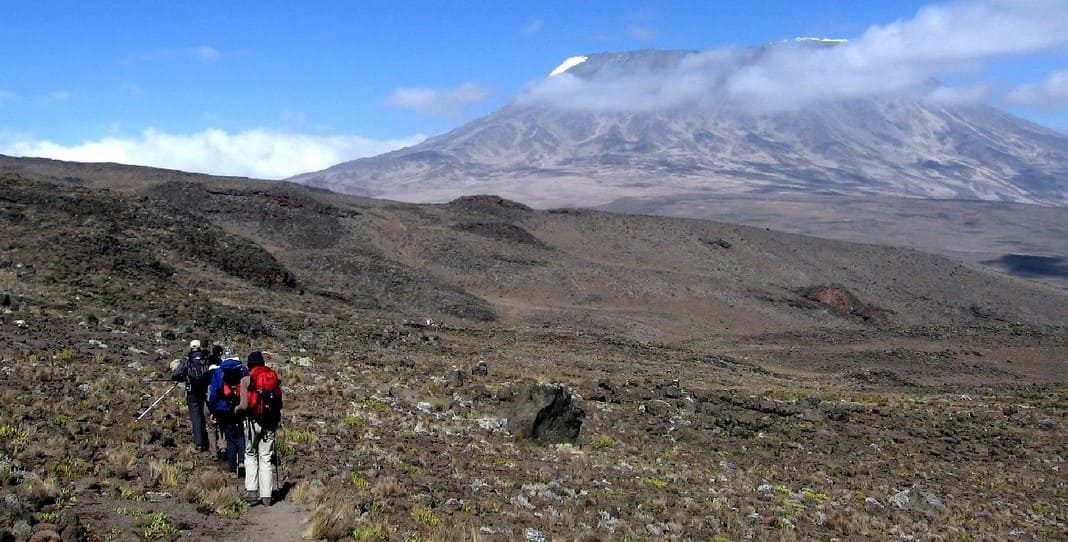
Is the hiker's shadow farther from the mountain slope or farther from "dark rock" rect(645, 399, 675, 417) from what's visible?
the mountain slope

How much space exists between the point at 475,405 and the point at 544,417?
1.72 metres

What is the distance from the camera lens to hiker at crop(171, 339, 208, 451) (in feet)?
30.0

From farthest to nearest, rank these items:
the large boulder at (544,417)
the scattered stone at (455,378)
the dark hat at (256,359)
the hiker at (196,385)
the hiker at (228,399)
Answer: the scattered stone at (455,378) < the large boulder at (544,417) < the hiker at (196,385) < the hiker at (228,399) < the dark hat at (256,359)

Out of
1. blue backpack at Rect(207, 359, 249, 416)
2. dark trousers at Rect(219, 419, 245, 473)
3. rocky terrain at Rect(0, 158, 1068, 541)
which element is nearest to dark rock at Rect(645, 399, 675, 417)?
rocky terrain at Rect(0, 158, 1068, 541)

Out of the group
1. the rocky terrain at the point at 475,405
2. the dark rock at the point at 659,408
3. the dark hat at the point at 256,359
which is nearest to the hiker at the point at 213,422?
the rocky terrain at the point at 475,405

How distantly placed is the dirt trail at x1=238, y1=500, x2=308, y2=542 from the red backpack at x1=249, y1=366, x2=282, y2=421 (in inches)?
31.2

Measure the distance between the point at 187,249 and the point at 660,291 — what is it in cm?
2518

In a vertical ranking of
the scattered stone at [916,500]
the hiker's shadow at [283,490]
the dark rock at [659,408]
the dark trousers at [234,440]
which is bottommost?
the scattered stone at [916,500]

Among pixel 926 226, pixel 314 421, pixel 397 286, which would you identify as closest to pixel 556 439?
pixel 314 421

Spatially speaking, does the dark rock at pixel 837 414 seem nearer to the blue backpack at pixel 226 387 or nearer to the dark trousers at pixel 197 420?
the dark trousers at pixel 197 420

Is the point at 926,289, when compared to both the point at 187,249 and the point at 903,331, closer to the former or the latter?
the point at 903,331

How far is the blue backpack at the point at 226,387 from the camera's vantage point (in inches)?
332

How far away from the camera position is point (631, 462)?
42.5ft

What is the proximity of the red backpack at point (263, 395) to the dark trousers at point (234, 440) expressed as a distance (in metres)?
0.65
